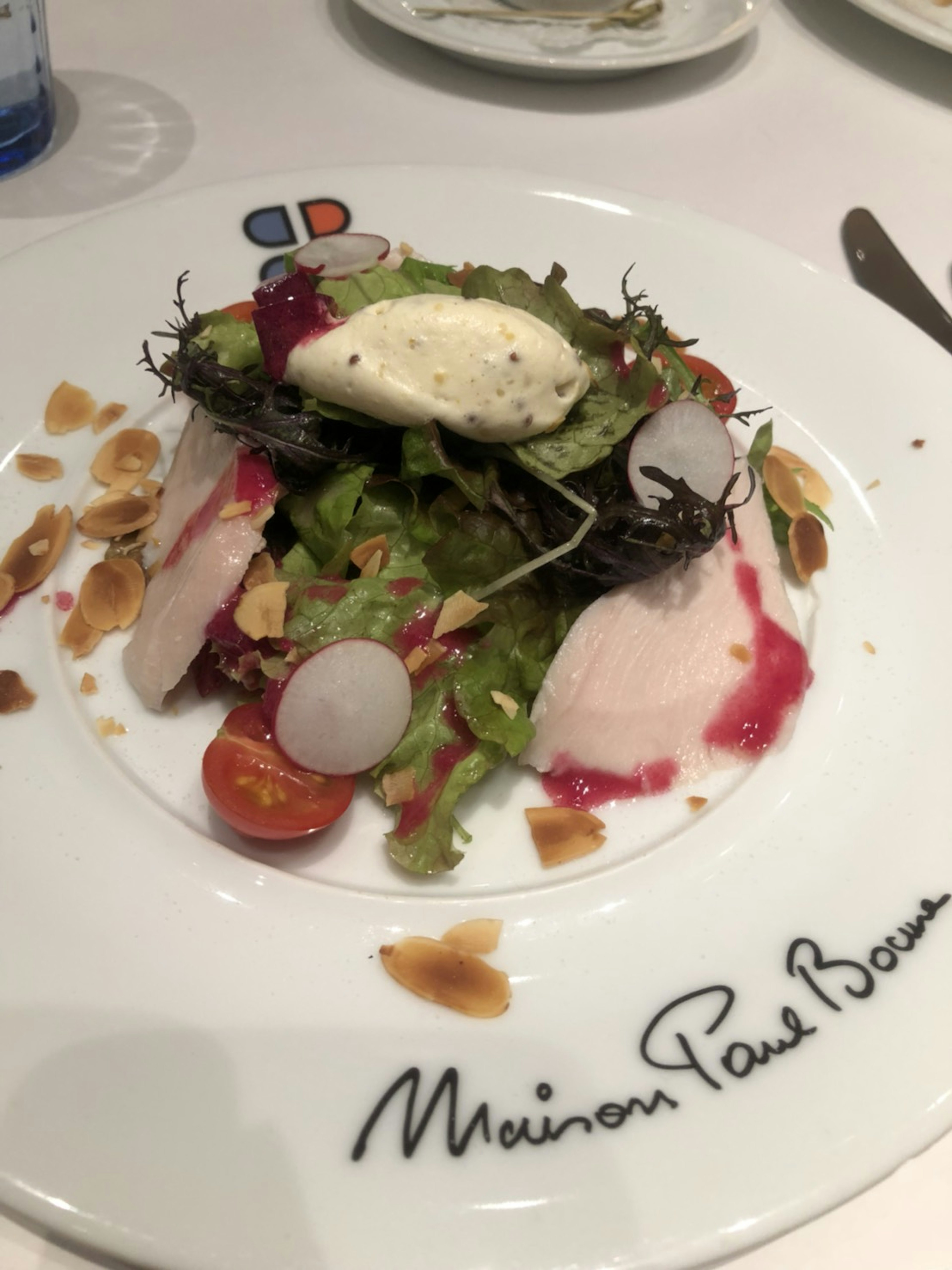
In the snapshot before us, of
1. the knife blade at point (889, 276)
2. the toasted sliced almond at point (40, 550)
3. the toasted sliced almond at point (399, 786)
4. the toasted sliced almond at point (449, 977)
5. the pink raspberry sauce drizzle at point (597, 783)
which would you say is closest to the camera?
the toasted sliced almond at point (449, 977)

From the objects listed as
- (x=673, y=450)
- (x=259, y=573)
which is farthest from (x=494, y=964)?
(x=673, y=450)

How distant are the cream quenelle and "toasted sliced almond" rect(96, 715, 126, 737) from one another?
83 cm

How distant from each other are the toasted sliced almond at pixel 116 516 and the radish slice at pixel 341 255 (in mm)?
675

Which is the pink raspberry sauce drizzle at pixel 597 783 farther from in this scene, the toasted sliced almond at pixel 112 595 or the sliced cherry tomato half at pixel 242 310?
the sliced cherry tomato half at pixel 242 310

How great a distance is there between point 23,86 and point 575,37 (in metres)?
2.03

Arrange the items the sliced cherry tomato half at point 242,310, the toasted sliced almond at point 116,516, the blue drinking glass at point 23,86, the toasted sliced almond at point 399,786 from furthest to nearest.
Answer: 1. the blue drinking glass at point 23,86
2. the sliced cherry tomato half at point 242,310
3. the toasted sliced almond at point 116,516
4. the toasted sliced almond at point 399,786

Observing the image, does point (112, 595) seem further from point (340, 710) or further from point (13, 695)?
point (340, 710)

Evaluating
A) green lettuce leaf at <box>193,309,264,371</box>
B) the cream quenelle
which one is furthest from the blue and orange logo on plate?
the cream quenelle

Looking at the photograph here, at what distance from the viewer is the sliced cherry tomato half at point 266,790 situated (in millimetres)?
1720

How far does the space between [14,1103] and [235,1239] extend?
15.2 inches

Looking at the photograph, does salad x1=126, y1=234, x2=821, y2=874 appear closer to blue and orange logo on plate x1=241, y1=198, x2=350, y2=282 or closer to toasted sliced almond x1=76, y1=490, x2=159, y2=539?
toasted sliced almond x1=76, y1=490, x2=159, y2=539

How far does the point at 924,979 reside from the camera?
1.56 metres

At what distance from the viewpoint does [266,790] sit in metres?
1.75

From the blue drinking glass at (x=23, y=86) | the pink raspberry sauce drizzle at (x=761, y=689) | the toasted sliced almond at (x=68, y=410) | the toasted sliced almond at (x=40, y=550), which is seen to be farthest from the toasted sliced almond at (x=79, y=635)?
the blue drinking glass at (x=23, y=86)
